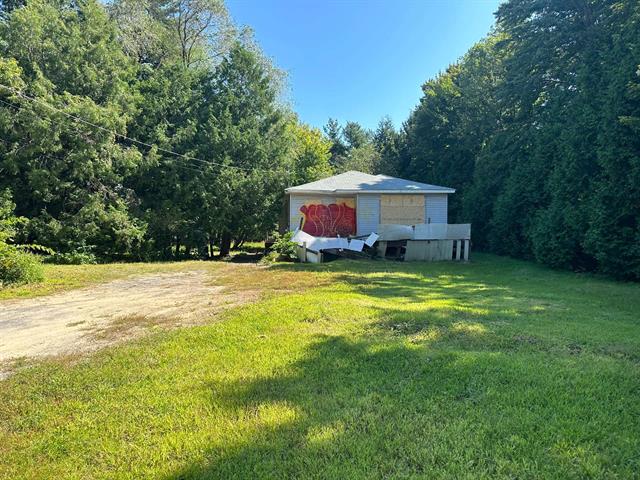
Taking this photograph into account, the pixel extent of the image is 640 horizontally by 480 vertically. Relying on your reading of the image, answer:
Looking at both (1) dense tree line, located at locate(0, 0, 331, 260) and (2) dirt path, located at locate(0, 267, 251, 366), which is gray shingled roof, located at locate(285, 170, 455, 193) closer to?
(1) dense tree line, located at locate(0, 0, 331, 260)

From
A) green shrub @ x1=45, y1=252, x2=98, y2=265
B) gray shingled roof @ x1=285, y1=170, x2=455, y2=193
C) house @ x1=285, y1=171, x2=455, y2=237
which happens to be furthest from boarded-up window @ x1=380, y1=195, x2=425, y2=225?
green shrub @ x1=45, y1=252, x2=98, y2=265

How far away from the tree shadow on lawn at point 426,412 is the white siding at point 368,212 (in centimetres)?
1197

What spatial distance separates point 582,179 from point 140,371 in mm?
Result: 13085

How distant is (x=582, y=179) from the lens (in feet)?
37.9

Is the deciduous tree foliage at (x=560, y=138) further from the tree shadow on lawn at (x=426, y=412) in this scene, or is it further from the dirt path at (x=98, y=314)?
the dirt path at (x=98, y=314)

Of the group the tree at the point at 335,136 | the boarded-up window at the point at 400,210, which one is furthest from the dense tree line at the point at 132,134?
the tree at the point at 335,136

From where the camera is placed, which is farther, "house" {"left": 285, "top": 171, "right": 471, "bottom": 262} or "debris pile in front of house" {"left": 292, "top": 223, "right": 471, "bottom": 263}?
"house" {"left": 285, "top": 171, "right": 471, "bottom": 262}

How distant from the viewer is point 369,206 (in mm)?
16016

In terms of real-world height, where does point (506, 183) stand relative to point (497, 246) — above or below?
above

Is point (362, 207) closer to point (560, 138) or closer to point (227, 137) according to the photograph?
point (227, 137)

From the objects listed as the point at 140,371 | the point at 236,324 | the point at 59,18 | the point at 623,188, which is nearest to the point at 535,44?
the point at 623,188

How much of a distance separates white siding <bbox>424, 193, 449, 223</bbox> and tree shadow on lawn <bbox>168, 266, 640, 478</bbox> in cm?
1241

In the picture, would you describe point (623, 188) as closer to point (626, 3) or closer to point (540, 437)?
point (626, 3)

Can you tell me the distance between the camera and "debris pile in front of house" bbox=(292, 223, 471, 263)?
45.0 feet
